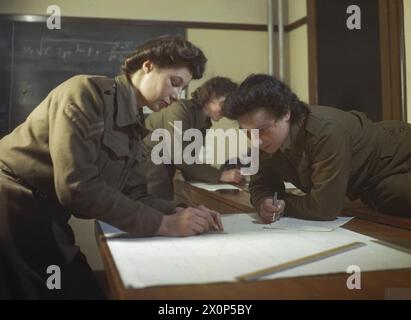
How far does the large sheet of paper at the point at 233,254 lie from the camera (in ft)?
2.00

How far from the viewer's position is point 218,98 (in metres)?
1.96

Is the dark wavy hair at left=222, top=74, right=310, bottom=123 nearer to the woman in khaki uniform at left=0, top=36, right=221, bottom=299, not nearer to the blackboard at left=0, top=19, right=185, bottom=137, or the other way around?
the woman in khaki uniform at left=0, top=36, right=221, bottom=299

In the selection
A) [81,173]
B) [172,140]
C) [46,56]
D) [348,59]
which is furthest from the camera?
[46,56]

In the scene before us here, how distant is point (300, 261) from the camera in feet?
2.24

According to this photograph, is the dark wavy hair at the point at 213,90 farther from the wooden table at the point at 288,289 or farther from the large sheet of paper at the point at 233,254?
the wooden table at the point at 288,289

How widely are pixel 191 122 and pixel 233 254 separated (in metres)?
1.34

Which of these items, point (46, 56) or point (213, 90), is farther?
point (46, 56)

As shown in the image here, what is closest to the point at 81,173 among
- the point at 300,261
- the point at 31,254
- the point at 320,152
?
the point at 31,254

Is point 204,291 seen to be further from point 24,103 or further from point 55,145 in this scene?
point 24,103

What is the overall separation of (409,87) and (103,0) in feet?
6.01

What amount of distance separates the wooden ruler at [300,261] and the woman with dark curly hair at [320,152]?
299mm

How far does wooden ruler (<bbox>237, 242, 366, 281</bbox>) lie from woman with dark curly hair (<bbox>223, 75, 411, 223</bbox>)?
299mm

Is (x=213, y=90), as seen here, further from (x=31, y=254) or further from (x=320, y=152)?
(x=31, y=254)
